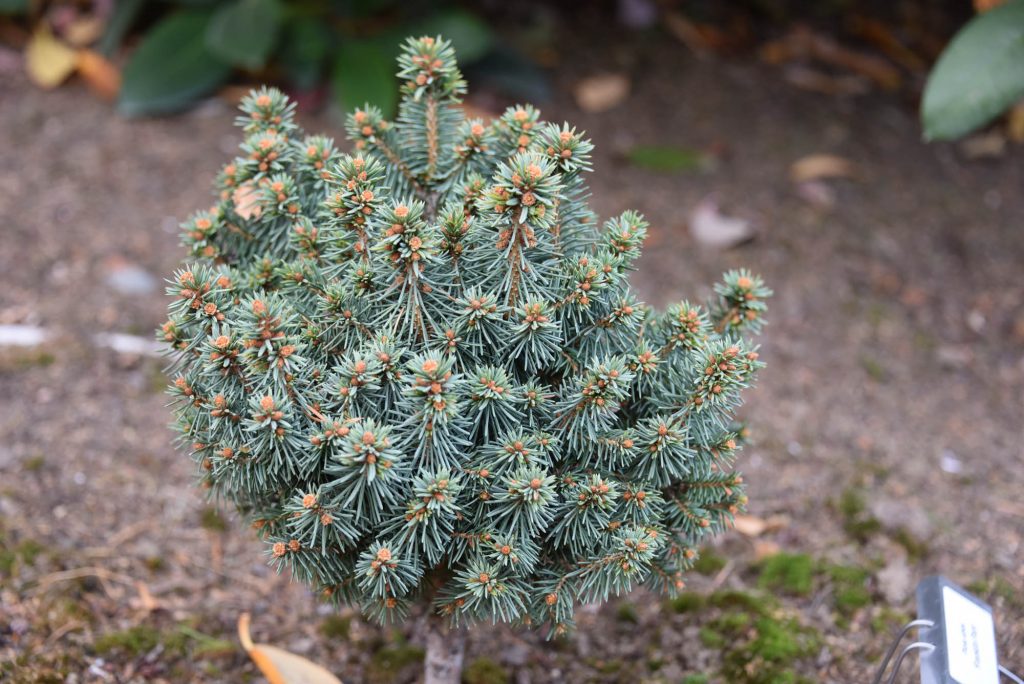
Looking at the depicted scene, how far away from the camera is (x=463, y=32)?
4438mm

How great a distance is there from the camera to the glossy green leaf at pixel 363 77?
4270 millimetres

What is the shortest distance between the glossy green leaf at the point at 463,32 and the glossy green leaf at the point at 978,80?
2.11 metres

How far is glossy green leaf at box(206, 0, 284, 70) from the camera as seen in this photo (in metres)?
4.00

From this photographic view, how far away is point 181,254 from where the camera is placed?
3924 millimetres

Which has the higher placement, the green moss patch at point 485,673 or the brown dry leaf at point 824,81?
the brown dry leaf at point 824,81

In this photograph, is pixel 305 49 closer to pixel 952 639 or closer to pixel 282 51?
pixel 282 51

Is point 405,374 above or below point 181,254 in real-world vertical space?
below

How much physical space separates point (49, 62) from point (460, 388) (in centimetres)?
405

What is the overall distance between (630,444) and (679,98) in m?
3.52

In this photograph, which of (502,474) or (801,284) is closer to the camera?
(502,474)

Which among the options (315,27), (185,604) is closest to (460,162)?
(185,604)

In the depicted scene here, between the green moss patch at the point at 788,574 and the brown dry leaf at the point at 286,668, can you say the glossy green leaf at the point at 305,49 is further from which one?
the green moss patch at the point at 788,574

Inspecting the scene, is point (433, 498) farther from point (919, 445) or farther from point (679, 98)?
point (679, 98)

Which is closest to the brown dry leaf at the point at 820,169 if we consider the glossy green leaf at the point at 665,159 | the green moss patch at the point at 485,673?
the glossy green leaf at the point at 665,159
